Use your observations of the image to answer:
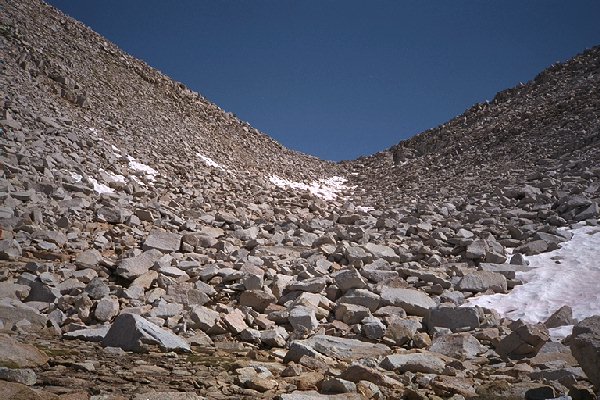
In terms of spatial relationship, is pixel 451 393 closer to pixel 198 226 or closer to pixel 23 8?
pixel 198 226

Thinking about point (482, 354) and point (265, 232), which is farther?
point (265, 232)

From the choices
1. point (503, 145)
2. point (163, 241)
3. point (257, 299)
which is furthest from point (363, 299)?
point (503, 145)

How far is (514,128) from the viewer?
83.4 feet

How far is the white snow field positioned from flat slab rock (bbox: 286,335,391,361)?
2436mm

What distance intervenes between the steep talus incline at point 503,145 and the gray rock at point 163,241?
10947 millimetres

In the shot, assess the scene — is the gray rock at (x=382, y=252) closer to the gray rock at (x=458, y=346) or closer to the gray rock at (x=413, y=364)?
the gray rock at (x=458, y=346)

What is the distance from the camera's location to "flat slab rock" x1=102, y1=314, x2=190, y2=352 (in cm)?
457

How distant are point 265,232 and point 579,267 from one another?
6596 millimetres

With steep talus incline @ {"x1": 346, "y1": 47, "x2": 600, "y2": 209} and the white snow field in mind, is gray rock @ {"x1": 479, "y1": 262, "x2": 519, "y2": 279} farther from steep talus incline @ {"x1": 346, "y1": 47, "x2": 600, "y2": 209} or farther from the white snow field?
steep talus incline @ {"x1": 346, "y1": 47, "x2": 600, "y2": 209}

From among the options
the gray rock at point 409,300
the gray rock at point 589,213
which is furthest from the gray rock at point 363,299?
the gray rock at point 589,213

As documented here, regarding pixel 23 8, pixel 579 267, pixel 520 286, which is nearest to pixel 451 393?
pixel 520 286

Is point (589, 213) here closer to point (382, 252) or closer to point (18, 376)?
point (382, 252)

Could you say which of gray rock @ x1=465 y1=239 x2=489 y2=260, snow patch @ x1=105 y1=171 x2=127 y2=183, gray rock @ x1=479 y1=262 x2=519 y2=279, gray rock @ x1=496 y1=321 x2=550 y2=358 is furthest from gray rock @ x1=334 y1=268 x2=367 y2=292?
snow patch @ x1=105 y1=171 x2=127 y2=183

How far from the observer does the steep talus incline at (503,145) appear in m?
18.0
